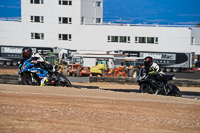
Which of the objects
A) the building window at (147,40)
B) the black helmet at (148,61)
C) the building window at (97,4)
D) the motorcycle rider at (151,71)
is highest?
the building window at (97,4)

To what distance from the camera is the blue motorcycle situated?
14164mm

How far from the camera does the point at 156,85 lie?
1490cm

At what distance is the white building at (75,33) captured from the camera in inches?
2402

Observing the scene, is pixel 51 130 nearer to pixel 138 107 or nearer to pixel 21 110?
pixel 21 110

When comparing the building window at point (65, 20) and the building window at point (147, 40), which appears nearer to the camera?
the building window at point (147, 40)

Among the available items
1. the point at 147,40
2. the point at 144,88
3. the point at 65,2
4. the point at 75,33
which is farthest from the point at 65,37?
the point at 144,88

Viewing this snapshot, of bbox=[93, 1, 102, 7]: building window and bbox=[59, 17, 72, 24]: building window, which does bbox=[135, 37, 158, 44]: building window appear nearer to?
bbox=[59, 17, 72, 24]: building window

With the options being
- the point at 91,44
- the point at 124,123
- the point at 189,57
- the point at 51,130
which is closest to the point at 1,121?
the point at 51,130

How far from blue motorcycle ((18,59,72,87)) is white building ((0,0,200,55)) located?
46.9 meters

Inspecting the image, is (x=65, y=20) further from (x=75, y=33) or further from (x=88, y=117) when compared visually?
(x=88, y=117)

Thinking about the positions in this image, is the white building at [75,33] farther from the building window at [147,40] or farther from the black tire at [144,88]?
the black tire at [144,88]

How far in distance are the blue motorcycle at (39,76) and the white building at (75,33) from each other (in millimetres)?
46900

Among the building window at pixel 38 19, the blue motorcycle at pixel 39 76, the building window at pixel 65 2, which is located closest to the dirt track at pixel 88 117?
the blue motorcycle at pixel 39 76

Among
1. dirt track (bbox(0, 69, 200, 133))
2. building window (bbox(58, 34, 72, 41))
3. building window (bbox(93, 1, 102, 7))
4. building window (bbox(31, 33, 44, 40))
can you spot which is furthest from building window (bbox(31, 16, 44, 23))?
dirt track (bbox(0, 69, 200, 133))
